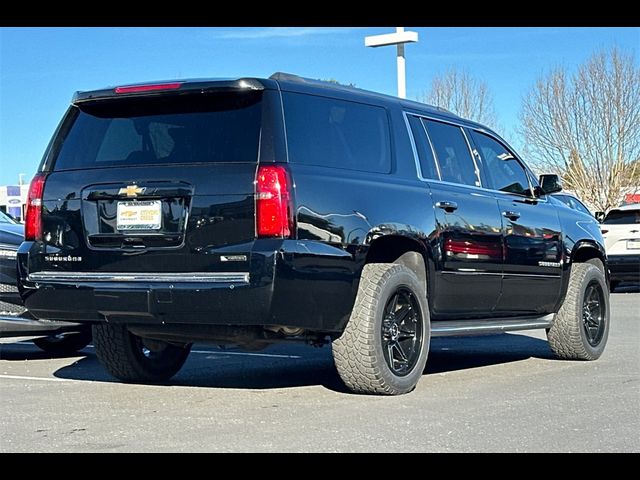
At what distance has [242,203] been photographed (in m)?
6.26

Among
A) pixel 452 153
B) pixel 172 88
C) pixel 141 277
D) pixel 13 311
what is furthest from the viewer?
pixel 13 311

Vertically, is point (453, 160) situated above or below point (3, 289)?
above

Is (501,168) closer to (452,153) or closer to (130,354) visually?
Result: (452,153)

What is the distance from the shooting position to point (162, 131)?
6770 mm

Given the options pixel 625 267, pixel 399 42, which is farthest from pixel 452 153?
pixel 399 42

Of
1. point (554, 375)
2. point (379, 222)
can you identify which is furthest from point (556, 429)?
point (554, 375)

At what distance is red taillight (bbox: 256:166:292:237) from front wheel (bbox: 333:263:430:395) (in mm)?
812

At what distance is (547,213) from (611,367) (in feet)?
4.28

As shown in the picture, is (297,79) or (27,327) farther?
(27,327)

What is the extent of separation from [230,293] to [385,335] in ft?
4.04

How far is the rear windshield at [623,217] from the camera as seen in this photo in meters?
19.5

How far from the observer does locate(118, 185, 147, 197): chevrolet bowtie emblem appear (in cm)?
651

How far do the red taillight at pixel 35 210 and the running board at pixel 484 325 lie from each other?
2.63 meters
